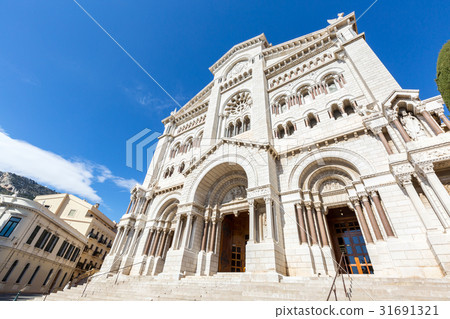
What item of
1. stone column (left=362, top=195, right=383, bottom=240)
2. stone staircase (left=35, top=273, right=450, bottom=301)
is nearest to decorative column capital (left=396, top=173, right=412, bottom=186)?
stone column (left=362, top=195, right=383, bottom=240)

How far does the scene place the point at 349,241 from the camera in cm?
1116

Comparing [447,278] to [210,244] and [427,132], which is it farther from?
[210,244]

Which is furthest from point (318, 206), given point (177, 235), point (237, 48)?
point (237, 48)

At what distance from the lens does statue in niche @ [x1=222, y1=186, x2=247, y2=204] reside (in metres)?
13.9

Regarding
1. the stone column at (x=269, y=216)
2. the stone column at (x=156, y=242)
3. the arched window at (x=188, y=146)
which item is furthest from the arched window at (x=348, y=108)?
the stone column at (x=156, y=242)

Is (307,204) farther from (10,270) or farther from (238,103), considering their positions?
(10,270)

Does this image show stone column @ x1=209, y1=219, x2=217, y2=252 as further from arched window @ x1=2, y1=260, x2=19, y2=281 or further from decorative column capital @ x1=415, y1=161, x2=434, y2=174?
arched window @ x1=2, y1=260, x2=19, y2=281

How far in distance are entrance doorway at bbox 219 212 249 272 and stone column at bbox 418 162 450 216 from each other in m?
10.0

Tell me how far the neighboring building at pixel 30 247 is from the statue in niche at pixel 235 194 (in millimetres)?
18593

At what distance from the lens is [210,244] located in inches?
514
